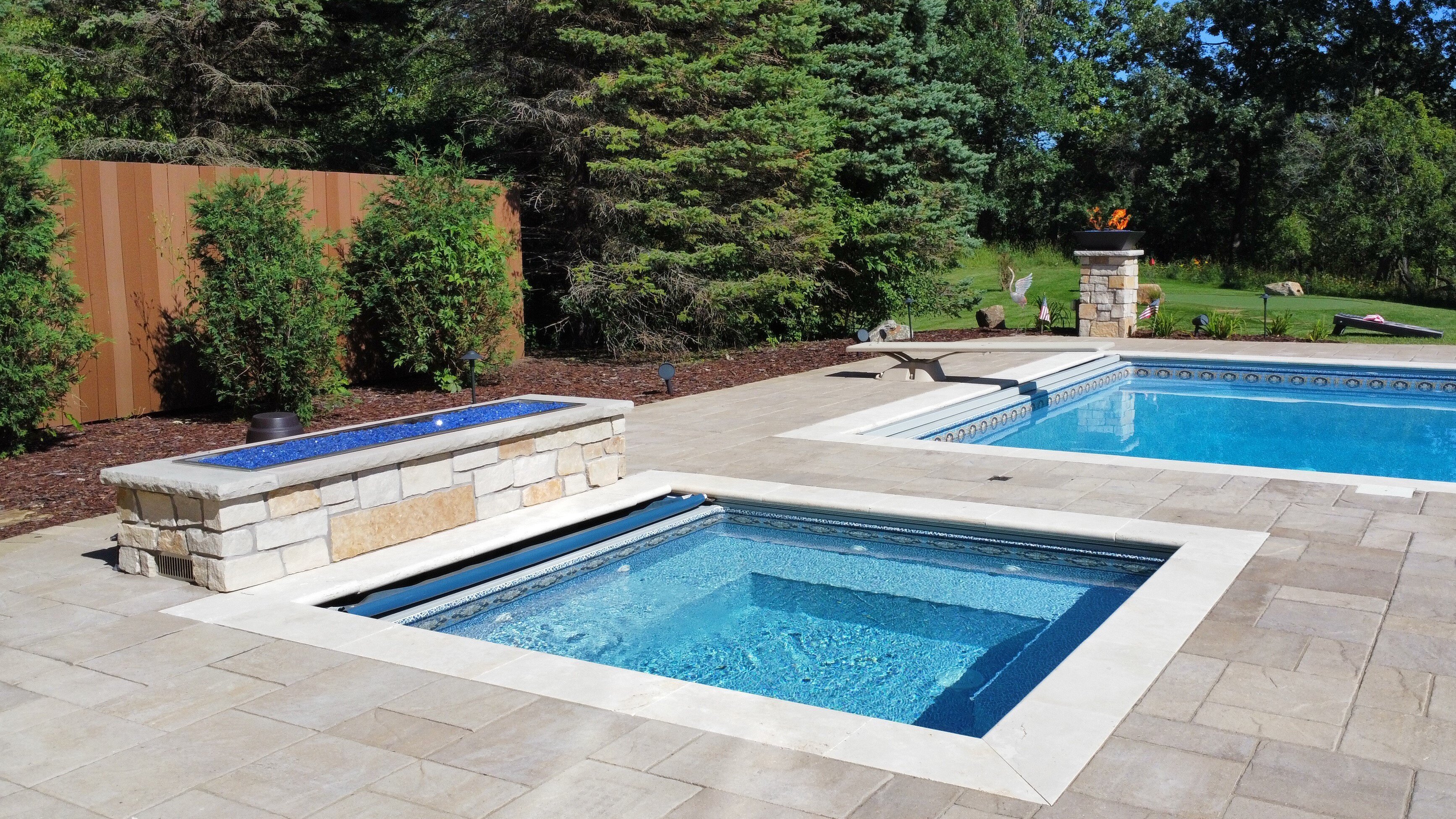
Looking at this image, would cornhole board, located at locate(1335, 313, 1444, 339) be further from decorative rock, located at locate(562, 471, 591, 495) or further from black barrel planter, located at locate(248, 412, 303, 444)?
black barrel planter, located at locate(248, 412, 303, 444)

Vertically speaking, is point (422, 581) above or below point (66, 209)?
below

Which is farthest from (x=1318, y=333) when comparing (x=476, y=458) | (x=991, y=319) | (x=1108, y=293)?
(x=476, y=458)

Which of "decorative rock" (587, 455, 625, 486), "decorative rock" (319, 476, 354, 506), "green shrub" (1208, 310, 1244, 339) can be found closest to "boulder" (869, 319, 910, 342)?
"green shrub" (1208, 310, 1244, 339)

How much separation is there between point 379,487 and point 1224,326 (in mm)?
13166

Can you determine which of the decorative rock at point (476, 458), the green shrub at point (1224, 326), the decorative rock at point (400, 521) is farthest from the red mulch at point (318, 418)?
the green shrub at point (1224, 326)

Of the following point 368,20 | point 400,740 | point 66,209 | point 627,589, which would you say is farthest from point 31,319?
point 368,20

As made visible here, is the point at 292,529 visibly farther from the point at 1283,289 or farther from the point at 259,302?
the point at 1283,289

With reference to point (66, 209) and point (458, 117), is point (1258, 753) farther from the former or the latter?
point (458, 117)

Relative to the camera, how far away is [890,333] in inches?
604

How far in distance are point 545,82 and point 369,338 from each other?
14.6 ft

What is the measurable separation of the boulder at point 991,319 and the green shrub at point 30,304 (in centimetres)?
1288

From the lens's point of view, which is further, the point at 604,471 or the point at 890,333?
the point at 890,333

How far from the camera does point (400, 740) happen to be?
3400mm

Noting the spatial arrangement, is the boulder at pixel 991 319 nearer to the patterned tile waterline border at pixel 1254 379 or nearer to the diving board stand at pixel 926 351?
the patterned tile waterline border at pixel 1254 379
